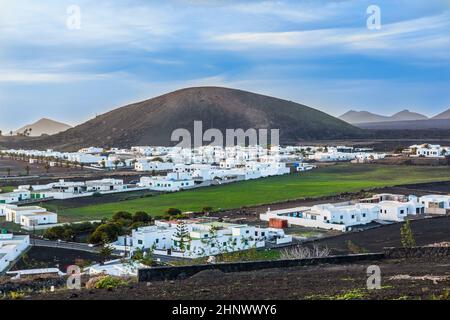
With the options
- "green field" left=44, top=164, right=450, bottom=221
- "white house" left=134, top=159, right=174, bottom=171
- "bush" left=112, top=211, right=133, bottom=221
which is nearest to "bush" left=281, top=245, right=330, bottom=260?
"bush" left=112, top=211, right=133, bottom=221

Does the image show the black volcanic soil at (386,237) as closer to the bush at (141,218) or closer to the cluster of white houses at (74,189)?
the bush at (141,218)

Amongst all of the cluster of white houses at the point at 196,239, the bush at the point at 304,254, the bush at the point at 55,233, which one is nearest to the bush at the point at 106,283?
the bush at the point at 304,254

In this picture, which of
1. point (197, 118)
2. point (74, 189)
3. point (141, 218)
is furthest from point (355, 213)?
point (197, 118)

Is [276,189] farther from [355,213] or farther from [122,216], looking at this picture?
[122,216]

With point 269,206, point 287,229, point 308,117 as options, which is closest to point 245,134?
point 308,117
